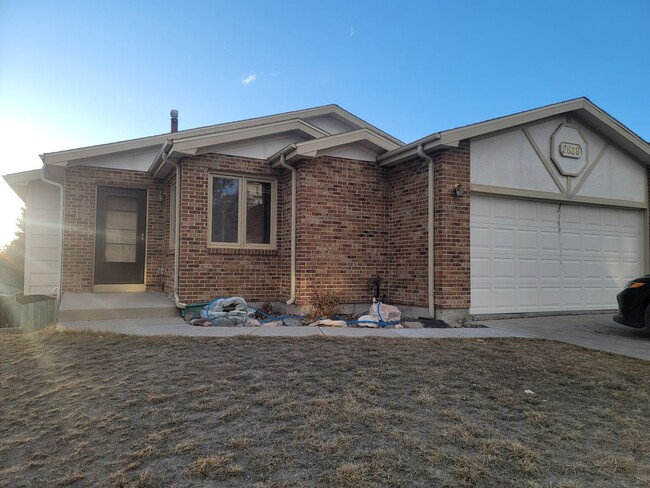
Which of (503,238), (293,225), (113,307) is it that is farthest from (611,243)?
(113,307)

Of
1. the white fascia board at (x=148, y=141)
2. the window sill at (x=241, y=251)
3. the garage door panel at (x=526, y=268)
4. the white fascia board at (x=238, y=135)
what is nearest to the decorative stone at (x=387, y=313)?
the window sill at (x=241, y=251)

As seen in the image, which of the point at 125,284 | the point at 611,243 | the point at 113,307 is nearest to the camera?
the point at 113,307

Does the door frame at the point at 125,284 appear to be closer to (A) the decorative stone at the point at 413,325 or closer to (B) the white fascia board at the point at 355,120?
(B) the white fascia board at the point at 355,120

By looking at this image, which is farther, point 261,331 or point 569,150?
point 569,150

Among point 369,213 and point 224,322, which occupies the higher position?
point 369,213

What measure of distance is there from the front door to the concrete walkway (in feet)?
7.99

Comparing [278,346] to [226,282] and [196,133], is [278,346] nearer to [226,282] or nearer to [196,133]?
[226,282]

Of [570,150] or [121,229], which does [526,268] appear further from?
[121,229]

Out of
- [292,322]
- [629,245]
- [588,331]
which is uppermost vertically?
[629,245]

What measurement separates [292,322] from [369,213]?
2.84m

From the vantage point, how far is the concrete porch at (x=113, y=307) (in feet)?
23.0

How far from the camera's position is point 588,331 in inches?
281

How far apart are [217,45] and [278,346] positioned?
797 cm

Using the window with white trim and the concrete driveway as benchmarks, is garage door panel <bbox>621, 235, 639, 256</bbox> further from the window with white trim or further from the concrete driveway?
the window with white trim
